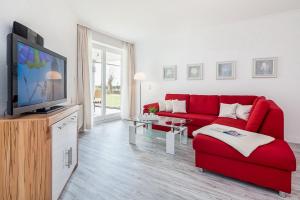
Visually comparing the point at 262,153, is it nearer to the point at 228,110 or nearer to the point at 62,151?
the point at 228,110

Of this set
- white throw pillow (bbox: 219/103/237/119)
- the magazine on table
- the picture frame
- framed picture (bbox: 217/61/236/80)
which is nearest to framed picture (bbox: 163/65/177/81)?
the picture frame

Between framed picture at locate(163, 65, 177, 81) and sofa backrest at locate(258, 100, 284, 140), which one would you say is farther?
framed picture at locate(163, 65, 177, 81)

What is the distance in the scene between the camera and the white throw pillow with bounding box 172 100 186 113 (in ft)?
13.7

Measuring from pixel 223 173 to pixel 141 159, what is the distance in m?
1.13

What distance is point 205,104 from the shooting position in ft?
13.4

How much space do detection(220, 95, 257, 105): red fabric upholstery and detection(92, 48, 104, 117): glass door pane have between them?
329cm

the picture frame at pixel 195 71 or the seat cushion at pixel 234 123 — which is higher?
the picture frame at pixel 195 71

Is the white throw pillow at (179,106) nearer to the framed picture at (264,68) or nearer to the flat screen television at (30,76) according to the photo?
the framed picture at (264,68)

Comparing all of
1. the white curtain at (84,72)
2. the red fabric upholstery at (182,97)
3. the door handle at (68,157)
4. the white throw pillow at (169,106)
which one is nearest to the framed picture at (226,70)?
the red fabric upholstery at (182,97)

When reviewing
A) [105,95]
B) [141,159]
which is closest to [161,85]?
[105,95]

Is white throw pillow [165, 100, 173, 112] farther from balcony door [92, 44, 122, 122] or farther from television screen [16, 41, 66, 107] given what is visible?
television screen [16, 41, 66, 107]

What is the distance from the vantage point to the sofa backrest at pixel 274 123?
214cm

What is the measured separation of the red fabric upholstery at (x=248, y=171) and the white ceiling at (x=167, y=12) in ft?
8.33

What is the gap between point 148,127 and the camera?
3.31 metres
